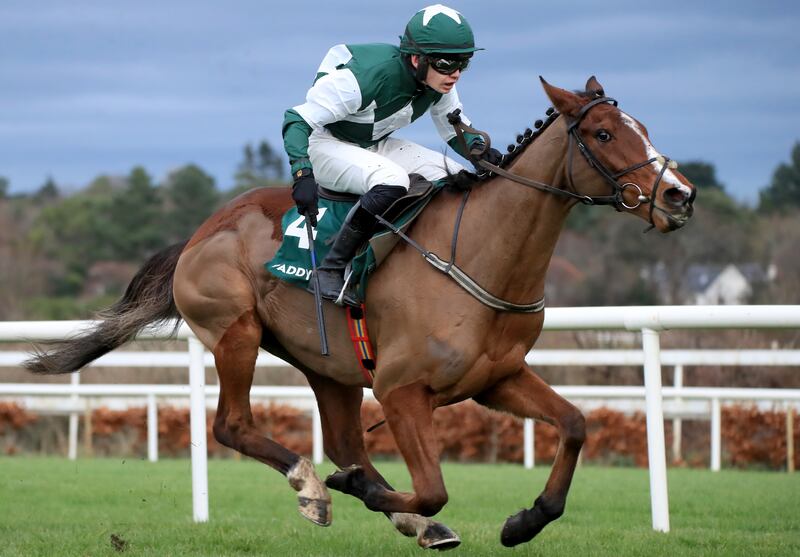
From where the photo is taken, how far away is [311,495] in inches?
214

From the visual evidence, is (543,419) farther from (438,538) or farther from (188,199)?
(188,199)

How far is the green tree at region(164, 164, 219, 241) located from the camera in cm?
6069

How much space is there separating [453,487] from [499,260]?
345cm

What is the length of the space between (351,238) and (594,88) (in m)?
1.18

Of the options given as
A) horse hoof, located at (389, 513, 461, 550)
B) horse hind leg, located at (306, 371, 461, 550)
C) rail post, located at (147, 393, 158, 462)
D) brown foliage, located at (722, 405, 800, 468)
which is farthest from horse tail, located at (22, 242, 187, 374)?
brown foliage, located at (722, 405, 800, 468)

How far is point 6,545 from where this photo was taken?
568 cm

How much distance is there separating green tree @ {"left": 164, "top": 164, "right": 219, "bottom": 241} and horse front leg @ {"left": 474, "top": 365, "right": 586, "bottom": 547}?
5457cm

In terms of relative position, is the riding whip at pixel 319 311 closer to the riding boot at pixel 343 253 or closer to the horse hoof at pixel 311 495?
the riding boot at pixel 343 253

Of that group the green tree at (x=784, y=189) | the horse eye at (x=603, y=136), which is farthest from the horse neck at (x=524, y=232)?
the green tree at (x=784, y=189)

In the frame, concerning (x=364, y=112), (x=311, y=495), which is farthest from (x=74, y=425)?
(x=364, y=112)

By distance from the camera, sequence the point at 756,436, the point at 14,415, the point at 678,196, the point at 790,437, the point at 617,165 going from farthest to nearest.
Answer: the point at 14,415 → the point at 756,436 → the point at 790,437 → the point at 617,165 → the point at 678,196

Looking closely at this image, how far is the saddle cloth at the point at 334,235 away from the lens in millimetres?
5191

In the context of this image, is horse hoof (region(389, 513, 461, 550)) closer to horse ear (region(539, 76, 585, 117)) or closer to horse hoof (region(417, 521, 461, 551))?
horse hoof (region(417, 521, 461, 551))

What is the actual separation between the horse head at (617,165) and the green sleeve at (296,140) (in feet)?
3.43
